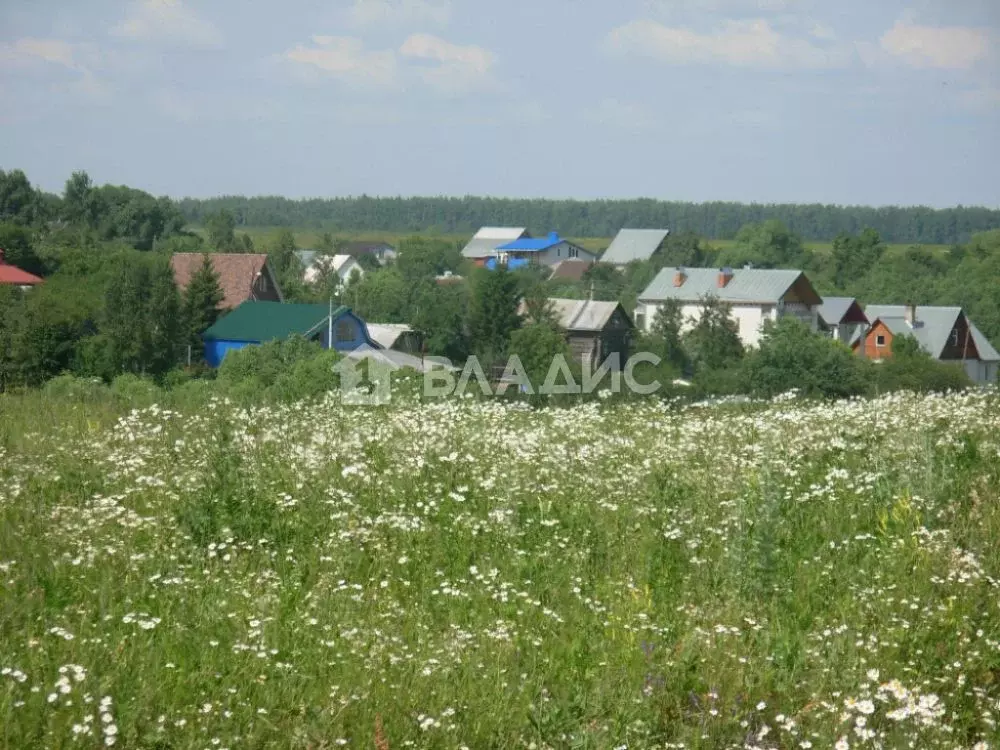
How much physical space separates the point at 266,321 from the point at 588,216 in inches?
5715

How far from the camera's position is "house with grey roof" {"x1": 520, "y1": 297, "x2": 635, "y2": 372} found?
56478 millimetres

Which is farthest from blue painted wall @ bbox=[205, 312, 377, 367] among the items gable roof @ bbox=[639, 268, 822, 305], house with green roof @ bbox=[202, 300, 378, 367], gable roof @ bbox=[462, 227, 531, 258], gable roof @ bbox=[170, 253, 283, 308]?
gable roof @ bbox=[462, 227, 531, 258]

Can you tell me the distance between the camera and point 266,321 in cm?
4419

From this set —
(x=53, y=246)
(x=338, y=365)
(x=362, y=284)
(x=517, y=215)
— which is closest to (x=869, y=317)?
(x=362, y=284)

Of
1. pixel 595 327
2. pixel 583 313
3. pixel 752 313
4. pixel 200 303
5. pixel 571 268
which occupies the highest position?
pixel 571 268

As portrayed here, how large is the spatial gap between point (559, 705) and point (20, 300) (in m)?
36.6

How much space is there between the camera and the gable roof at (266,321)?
42781 millimetres

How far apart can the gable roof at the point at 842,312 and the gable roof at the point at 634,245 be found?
58244mm

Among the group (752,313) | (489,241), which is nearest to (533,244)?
(489,241)

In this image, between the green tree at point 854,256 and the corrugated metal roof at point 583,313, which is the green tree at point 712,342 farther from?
the green tree at point 854,256

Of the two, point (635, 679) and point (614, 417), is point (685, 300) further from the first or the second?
point (635, 679)

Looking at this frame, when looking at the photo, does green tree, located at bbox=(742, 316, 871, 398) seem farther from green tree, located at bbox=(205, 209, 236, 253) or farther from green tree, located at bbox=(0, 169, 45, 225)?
green tree, located at bbox=(0, 169, 45, 225)

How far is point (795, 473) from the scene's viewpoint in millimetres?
6137

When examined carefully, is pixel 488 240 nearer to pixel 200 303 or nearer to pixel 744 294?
pixel 744 294
